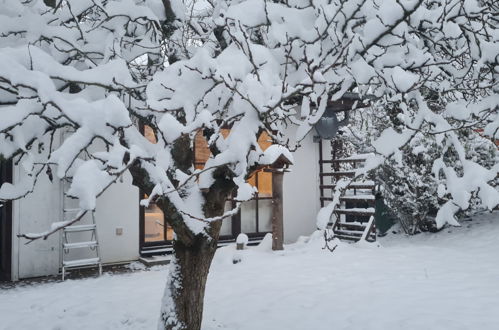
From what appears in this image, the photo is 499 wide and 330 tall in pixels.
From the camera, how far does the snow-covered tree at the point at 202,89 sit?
215cm

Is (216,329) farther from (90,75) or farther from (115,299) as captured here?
(90,75)

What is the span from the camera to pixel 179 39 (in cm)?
365

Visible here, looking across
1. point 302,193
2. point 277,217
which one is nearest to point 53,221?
point 277,217

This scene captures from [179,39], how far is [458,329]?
3.87 metres

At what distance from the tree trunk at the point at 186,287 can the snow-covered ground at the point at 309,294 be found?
38.5 inches

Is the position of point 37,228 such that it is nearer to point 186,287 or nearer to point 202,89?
point 186,287

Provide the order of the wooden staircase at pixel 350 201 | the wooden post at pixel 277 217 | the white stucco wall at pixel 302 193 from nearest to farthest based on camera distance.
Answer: the wooden post at pixel 277 217 < the wooden staircase at pixel 350 201 < the white stucco wall at pixel 302 193

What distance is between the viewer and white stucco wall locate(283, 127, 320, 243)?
970cm

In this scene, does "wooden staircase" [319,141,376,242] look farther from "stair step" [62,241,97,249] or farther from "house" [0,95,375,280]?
"stair step" [62,241,97,249]

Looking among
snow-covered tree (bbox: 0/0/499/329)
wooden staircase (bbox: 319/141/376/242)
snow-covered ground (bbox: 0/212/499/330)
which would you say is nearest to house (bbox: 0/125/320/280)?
wooden staircase (bbox: 319/141/376/242)

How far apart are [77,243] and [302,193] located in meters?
5.31

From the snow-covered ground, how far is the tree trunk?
38.5 inches

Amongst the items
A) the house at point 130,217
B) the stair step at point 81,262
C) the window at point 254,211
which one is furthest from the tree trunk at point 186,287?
the window at point 254,211

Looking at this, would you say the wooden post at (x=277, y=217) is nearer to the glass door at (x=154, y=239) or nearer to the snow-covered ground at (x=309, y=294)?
the snow-covered ground at (x=309, y=294)
